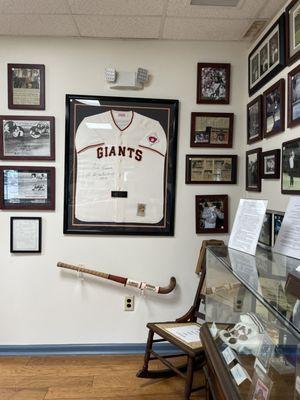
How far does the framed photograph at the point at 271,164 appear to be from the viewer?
2082 mm

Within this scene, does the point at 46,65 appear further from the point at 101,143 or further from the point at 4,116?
the point at 101,143

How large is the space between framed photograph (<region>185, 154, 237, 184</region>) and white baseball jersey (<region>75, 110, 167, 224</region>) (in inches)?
9.8

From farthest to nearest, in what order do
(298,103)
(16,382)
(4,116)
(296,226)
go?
1. (4,116)
2. (16,382)
3. (298,103)
4. (296,226)

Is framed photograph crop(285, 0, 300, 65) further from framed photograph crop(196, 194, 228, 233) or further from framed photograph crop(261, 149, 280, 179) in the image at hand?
framed photograph crop(196, 194, 228, 233)

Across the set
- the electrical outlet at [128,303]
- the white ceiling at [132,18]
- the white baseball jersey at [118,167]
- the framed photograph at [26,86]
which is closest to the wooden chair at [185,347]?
the electrical outlet at [128,303]

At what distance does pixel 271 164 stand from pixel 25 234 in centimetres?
186

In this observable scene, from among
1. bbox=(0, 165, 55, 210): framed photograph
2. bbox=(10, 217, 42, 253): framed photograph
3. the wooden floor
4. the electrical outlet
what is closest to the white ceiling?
bbox=(0, 165, 55, 210): framed photograph

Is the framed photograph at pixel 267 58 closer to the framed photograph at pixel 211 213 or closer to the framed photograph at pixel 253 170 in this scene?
the framed photograph at pixel 253 170

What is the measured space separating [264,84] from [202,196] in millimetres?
912

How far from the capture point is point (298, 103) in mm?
1819

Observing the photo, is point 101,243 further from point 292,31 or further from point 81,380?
point 292,31

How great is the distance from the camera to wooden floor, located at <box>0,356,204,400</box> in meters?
2.12

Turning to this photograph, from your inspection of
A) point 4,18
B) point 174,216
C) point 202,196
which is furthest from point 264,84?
point 4,18

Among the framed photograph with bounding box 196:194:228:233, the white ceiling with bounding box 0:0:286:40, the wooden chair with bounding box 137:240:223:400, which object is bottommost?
the wooden chair with bounding box 137:240:223:400
